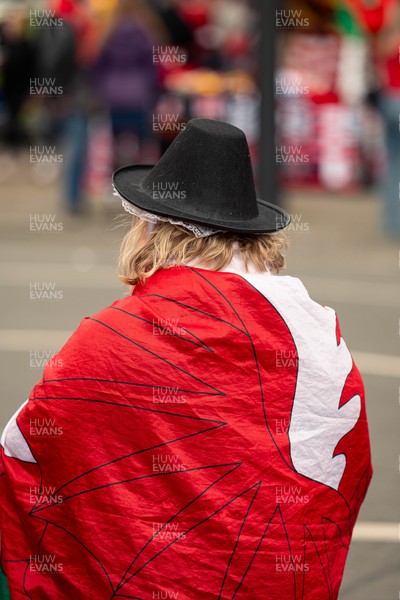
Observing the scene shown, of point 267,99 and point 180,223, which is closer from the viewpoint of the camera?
point 180,223

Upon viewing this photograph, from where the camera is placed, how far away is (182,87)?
1551 centimetres

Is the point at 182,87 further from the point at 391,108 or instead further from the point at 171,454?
the point at 171,454

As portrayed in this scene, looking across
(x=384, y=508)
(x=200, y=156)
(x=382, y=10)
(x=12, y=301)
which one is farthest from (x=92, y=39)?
(x=200, y=156)

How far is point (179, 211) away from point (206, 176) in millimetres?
152

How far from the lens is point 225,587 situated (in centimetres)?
320

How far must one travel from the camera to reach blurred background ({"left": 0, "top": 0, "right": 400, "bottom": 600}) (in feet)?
26.3

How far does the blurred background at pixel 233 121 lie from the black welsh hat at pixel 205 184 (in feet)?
5.92

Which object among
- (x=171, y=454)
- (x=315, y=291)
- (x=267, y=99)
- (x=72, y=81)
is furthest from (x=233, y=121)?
(x=171, y=454)

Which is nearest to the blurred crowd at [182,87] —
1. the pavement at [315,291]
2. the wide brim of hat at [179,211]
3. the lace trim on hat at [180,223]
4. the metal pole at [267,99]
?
the pavement at [315,291]

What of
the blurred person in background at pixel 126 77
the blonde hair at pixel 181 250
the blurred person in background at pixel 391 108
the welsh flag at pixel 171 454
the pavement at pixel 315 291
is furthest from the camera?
the blurred person in background at pixel 126 77

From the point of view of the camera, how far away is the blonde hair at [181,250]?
3.28 meters

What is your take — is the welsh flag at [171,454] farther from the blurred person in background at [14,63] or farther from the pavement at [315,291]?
the blurred person in background at [14,63]

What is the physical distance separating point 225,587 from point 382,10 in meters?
11.1

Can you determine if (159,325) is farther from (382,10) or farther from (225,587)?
(382,10)
